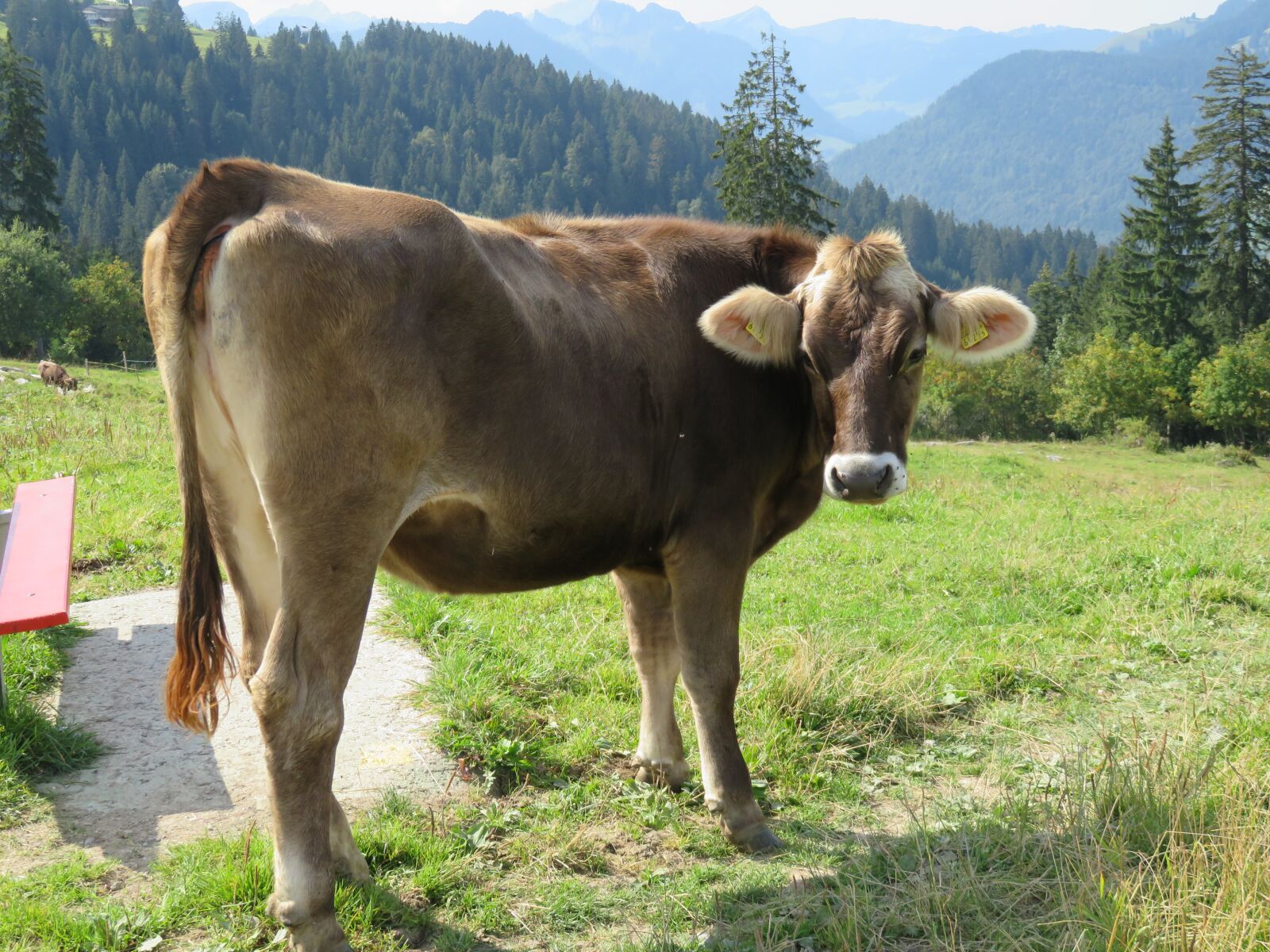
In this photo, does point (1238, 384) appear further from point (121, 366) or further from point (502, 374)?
point (502, 374)

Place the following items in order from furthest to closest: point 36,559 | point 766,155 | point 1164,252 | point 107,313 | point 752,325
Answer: point 107,313
point 1164,252
point 766,155
point 36,559
point 752,325

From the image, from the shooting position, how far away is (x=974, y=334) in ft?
15.9

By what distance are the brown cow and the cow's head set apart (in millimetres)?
12

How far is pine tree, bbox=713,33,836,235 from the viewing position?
45.2 meters

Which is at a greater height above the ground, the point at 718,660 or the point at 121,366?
the point at 718,660

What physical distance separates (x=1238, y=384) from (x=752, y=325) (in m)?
65.6

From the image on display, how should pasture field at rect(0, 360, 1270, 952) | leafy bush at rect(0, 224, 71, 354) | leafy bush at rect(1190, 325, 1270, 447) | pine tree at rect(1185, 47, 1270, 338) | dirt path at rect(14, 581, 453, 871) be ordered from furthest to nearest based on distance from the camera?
1. pine tree at rect(1185, 47, 1270, 338)
2. leafy bush at rect(1190, 325, 1270, 447)
3. leafy bush at rect(0, 224, 71, 354)
4. dirt path at rect(14, 581, 453, 871)
5. pasture field at rect(0, 360, 1270, 952)

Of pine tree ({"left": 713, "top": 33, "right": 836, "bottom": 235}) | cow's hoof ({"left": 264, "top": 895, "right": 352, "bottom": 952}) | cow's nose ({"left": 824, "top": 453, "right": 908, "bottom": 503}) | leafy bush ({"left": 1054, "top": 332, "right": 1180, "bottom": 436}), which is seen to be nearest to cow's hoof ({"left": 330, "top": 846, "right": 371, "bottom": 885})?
cow's hoof ({"left": 264, "top": 895, "right": 352, "bottom": 952})

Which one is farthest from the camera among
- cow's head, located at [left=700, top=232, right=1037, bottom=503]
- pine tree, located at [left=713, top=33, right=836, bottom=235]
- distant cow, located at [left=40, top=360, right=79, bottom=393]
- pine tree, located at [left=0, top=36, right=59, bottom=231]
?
pine tree, located at [left=0, top=36, right=59, bottom=231]

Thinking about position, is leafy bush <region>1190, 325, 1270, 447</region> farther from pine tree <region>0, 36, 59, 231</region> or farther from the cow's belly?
pine tree <region>0, 36, 59, 231</region>

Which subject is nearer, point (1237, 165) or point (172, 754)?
point (172, 754)

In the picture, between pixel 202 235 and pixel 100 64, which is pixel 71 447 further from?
pixel 100 64

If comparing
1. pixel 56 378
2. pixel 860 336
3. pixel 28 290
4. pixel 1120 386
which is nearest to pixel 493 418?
pixel 860 336

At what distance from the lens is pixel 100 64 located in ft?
540
